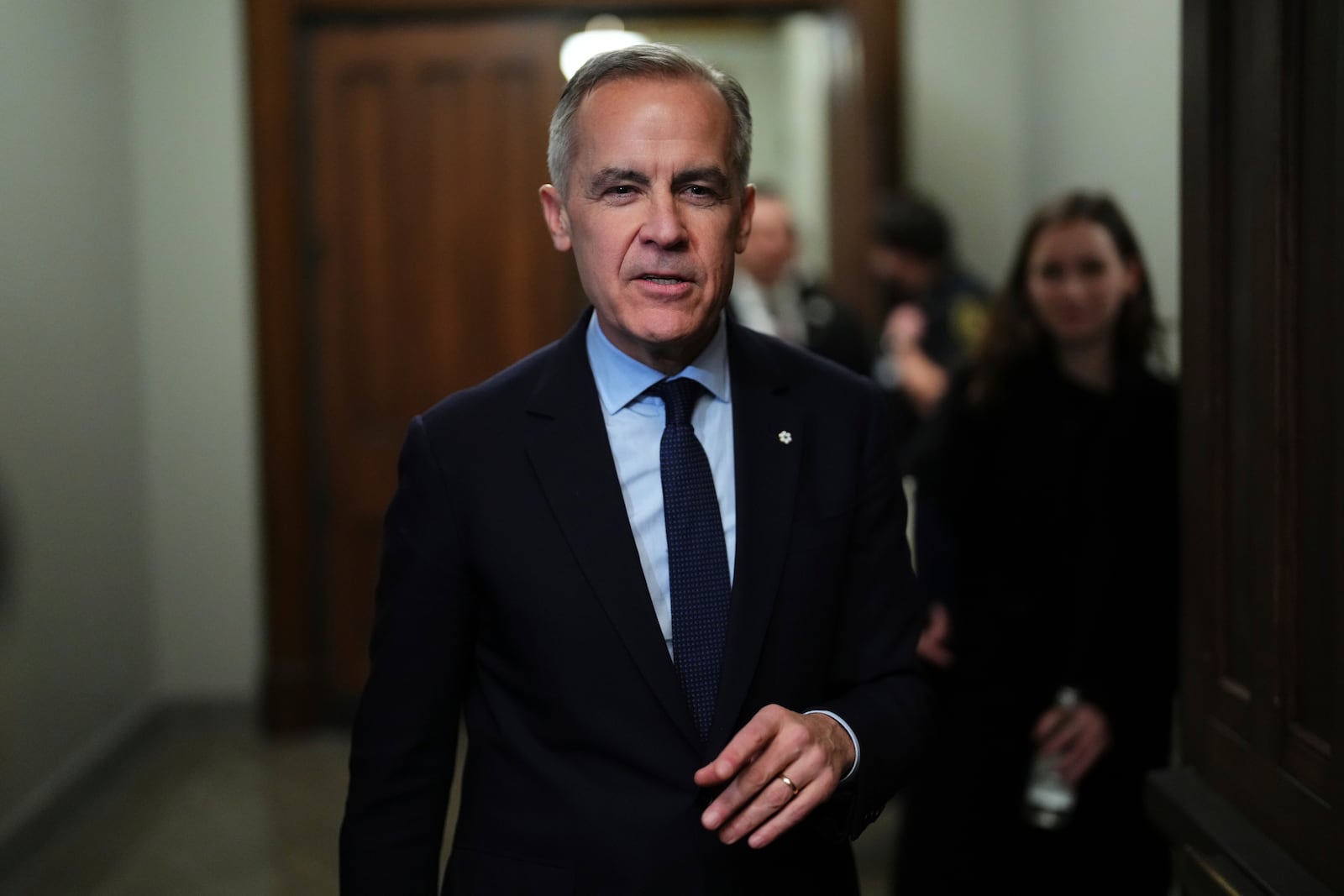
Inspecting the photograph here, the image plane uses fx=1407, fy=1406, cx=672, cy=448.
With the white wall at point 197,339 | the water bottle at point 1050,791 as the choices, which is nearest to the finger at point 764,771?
the water bottle at point 1050,791

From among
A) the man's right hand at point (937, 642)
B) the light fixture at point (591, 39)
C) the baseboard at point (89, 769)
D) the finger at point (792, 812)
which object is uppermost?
the light fixture at point (591, 39)

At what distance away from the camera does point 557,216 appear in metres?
1.48

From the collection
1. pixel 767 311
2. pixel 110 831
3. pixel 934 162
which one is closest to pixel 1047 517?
pixel 767 311

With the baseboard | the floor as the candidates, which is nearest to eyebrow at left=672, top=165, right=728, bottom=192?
the floor

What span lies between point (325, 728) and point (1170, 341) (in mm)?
3037

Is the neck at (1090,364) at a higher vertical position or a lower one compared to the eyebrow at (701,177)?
lower

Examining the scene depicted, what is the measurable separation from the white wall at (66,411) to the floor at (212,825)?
152 millimetres

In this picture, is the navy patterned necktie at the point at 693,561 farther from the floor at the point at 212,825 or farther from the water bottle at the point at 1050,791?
the floor at the point at 212,825

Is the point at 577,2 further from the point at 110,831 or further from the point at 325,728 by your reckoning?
the point at 110,831

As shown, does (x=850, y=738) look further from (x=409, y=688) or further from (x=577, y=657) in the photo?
(x=409, y=688)

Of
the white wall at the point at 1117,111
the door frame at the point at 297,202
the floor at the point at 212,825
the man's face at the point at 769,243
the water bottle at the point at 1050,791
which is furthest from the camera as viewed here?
the door frame at the point at 297,202

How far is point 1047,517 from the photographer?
2.56m

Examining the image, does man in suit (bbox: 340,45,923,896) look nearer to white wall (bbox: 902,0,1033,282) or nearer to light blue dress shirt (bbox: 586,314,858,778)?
light blue dress shirt (bbox: 586,314,858,778)

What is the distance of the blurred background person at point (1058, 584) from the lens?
2.48 m
